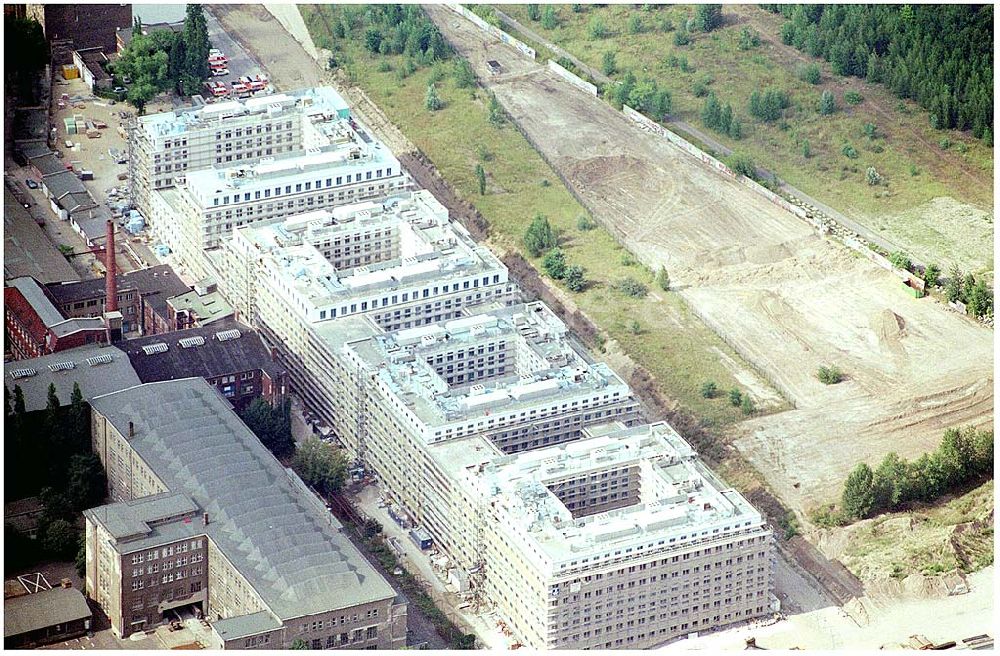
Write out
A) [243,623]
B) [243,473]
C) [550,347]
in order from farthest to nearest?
[550,347] < [243,473] < [243,623]

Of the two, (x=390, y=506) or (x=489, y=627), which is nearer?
(x=489, y=627)

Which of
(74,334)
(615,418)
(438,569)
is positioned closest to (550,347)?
(615,418)

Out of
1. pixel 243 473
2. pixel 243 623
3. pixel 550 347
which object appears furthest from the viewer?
pixel 550 347

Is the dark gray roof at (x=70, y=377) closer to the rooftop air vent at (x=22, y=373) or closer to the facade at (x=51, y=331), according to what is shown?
the rooftop air vent at (x=22, y=373)

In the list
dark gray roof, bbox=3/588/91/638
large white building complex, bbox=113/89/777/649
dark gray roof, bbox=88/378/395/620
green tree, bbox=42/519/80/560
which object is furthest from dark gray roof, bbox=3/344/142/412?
dark gray roof, bbox=3/588/91/638

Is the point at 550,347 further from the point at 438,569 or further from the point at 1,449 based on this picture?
the point at 1,449

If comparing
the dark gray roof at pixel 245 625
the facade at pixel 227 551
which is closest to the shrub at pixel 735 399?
the facade at pixel 227 551
